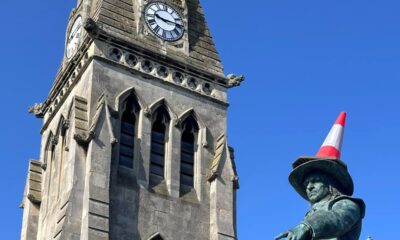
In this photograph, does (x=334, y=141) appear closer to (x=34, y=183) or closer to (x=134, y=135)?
(x=134, y=135)

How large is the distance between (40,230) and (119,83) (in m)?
5.32

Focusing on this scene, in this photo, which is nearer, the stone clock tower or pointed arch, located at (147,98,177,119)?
the stone clock tower

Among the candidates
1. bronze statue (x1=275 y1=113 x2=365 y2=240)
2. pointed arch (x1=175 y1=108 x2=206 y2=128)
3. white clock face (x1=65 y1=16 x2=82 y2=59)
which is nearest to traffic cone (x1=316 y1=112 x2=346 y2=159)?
bronze statue (x1=275 y1=113 x2=365 y2=240)

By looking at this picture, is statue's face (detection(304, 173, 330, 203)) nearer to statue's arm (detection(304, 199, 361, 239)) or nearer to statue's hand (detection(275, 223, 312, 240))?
statue's arm (detection(304, 199, 361, 239))

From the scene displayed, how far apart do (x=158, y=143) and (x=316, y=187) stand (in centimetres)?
2349

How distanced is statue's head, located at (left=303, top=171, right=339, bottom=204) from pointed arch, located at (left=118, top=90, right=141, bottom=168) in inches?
869

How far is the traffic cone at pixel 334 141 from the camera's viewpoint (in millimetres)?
8781

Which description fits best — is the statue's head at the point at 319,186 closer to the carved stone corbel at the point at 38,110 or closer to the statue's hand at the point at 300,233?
the statue's hand at the point at 300,233

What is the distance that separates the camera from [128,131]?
3144 cm

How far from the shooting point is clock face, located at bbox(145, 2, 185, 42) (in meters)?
33.6

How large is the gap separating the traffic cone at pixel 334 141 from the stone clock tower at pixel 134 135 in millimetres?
19266

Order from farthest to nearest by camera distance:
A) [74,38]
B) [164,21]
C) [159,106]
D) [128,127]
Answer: [74,38]
[164,21]
[159,106]
[128,127]

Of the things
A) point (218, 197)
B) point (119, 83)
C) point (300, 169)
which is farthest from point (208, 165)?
point (300, 169)

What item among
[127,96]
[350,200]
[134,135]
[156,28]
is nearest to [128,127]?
[134,135]
